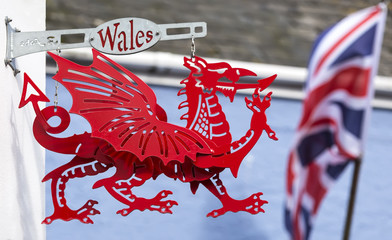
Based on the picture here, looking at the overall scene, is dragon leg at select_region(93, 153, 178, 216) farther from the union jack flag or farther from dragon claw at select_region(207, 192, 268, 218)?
the union jack flag

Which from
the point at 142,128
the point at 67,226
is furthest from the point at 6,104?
the point at 67,226

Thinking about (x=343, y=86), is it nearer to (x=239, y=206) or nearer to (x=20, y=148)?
(x=239, y=206)

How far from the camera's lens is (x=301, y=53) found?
4.98m

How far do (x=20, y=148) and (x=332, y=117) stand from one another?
1.69 meters

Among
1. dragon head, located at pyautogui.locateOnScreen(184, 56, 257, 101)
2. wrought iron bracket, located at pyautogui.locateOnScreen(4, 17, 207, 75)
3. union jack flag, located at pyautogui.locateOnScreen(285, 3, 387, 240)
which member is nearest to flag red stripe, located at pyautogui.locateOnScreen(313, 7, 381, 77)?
union jack flag, located at pyautogui.locateOnScreen(285, 3, 387, 240)

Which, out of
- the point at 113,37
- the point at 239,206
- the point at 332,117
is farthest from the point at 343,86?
the point at 113,37

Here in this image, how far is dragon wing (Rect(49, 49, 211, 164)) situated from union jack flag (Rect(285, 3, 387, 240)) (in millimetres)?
847

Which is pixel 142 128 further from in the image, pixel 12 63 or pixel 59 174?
pixel 12 63

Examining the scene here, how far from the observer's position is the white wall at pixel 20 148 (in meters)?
3.54

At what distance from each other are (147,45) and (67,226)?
126 centimetres

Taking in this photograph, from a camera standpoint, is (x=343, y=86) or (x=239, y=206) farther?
(x=239, y=206)

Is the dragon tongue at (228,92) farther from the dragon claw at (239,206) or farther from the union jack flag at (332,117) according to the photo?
the union jack flag at (332,117)

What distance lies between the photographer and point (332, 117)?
2557mm

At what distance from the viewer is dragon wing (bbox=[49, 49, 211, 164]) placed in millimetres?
3330
